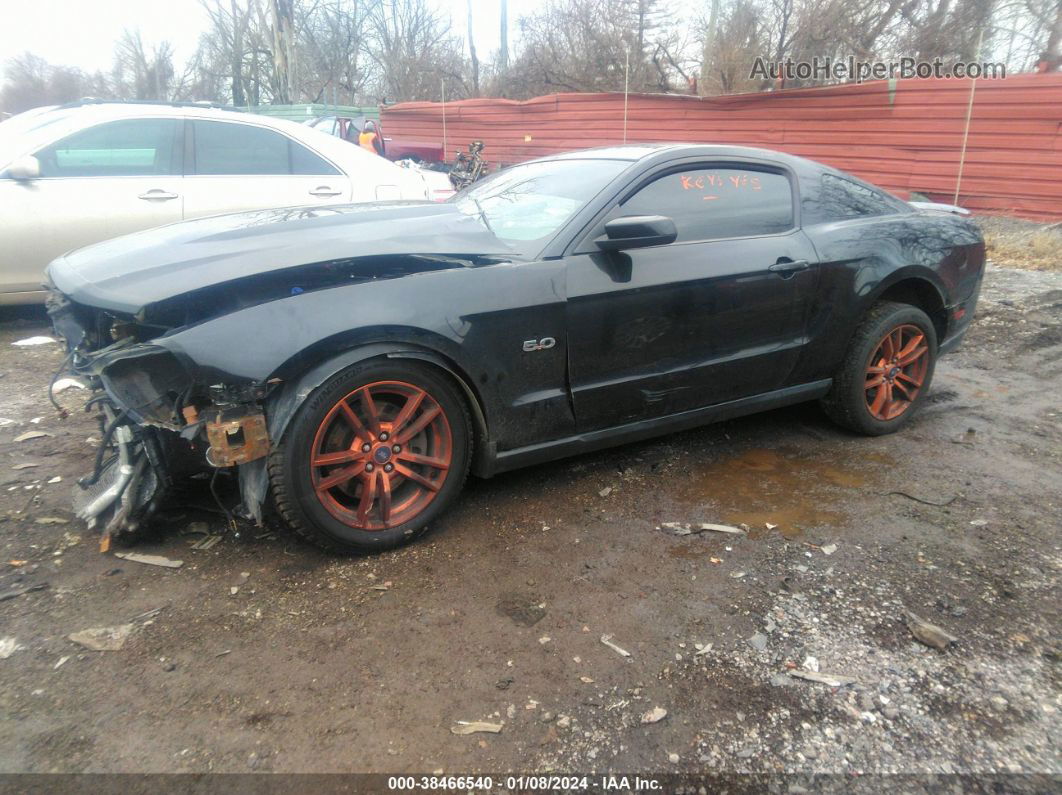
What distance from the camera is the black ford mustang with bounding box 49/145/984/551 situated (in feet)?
8.21

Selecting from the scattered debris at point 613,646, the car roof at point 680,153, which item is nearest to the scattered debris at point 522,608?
the scattered debris at point 613,646

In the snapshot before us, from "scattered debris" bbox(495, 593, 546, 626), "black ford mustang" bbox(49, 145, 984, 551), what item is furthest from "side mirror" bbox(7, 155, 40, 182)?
"scattered debris" bbox(495, 593, 546, 626)

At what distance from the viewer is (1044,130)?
9.52 metres

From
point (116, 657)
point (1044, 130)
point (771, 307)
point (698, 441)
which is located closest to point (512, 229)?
point (771, 307)

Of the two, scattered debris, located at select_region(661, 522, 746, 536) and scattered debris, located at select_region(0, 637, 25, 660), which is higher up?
scattered debris, located at select_region(0, 637, 25, 660)

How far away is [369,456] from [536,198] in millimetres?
1524

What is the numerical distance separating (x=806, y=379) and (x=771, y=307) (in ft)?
1.75

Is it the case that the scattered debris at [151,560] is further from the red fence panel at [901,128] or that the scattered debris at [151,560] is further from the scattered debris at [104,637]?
the red fence panel at [901,128]

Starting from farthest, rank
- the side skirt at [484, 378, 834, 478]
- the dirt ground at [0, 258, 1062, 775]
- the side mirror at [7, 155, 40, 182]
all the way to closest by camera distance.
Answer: the side mirror at [7, 155, 40, 182] < the side skirt at [484, 378, 834, 478] < the dirt ground at [0, 258, 1062, 775]

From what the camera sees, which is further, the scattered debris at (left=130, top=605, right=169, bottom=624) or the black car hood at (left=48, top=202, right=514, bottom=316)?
the black car hood at (left=48, top=202, right=514, bottom=316)

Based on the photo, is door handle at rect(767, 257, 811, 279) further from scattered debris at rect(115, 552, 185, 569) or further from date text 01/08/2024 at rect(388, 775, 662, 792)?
scattered debris at rect(115, 552, 185, 569)

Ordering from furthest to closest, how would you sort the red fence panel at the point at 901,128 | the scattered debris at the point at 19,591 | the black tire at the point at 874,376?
1. the red fence panel at the point at 901,128
2. the black tire at the point at 874,376
3. the scattered debris at the point at 19,591

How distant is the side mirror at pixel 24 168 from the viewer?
5.05m

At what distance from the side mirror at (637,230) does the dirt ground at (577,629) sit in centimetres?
114
